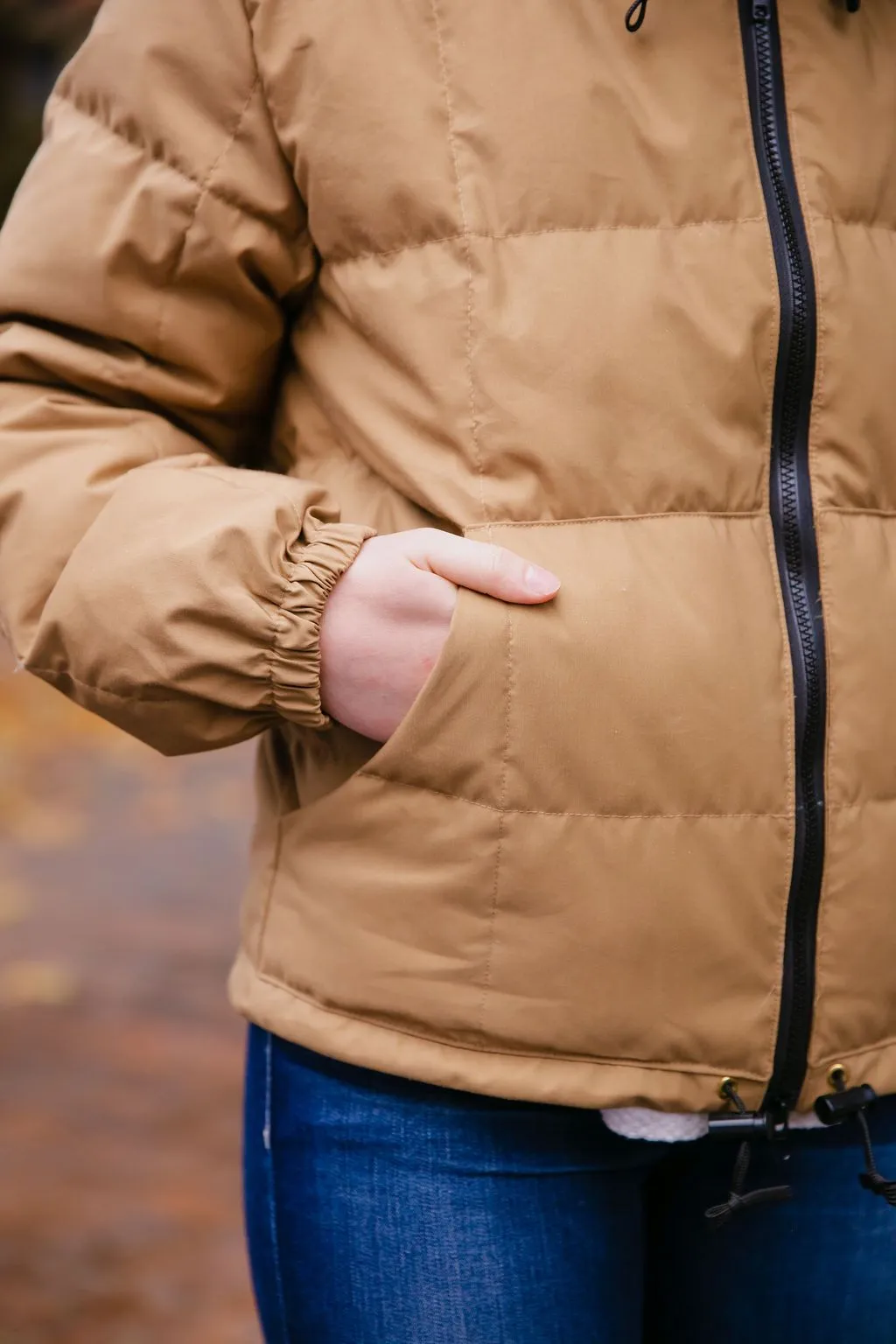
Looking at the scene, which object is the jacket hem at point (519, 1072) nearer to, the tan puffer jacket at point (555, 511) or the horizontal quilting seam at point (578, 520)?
the tan puffer jacket at point (555, 511)

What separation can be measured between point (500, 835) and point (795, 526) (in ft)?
1.28

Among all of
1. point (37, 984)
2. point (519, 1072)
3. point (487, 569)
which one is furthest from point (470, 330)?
point (37, 984)

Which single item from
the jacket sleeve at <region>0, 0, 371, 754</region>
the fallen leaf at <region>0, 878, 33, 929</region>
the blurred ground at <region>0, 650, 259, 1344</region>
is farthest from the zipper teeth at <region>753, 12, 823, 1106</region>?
the fallen leaf at <region>0, 878, 33, 929</region>

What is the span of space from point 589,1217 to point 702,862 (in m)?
0.35

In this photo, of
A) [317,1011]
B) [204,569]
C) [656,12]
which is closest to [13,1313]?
[317,1011]

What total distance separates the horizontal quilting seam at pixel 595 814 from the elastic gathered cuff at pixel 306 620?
9 centimetres

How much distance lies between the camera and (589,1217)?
4.95 ft

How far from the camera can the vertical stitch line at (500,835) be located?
1.41 metres

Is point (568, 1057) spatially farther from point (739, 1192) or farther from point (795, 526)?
point (795, 526)

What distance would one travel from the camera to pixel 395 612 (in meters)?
1.46

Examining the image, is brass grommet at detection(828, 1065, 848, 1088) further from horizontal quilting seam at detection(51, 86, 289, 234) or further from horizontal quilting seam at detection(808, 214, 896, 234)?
horizontal quilting seam at detection(51, 86, 289, 234)

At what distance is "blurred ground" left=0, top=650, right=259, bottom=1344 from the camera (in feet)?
11.9

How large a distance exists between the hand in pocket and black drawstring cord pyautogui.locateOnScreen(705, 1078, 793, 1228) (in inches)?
18.0

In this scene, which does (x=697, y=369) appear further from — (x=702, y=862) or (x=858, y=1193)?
(x=858, y=1193)
